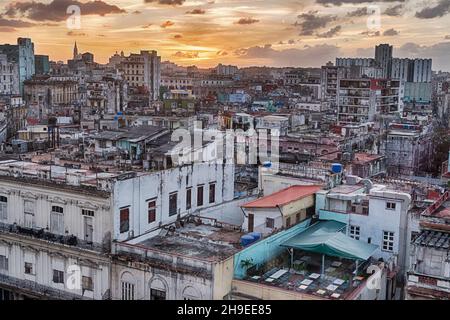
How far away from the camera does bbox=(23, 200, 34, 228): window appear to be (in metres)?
15.2

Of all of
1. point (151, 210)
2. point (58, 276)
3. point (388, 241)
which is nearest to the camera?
point (58, 276)

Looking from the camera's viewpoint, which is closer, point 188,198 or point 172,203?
point 172,203

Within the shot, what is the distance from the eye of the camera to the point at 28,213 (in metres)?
15.3

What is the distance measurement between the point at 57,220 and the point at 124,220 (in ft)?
6.20

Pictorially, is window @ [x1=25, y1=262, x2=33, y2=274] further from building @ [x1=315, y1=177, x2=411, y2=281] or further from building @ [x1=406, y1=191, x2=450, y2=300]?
building @ [x1=406, y1=191, x2=450, y2=300]

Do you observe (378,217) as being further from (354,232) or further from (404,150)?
(404,150)

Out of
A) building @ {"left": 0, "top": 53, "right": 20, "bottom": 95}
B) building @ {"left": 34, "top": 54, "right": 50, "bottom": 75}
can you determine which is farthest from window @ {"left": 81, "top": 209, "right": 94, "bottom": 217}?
building @ {"left": 34, "top": 54, "right": 50, "bottom": 75}

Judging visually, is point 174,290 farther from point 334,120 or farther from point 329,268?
point 334,120

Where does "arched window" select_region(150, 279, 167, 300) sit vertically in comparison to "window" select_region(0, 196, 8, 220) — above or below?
below

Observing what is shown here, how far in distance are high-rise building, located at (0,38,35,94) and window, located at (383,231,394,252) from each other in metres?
51.3

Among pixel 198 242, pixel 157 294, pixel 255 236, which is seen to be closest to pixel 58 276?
pixel 157 294

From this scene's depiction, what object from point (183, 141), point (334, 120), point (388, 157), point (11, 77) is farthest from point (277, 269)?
point (11, 77)

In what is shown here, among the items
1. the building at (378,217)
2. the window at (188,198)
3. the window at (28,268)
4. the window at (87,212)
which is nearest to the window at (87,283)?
the window at (87,212)

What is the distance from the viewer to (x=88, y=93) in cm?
5003
